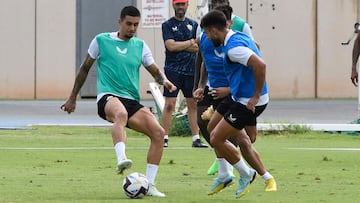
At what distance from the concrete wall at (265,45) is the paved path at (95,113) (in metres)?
1.32

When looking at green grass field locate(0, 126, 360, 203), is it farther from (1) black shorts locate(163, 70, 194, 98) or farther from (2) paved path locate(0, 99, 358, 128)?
(2) paved path locate(0, 99, 358, 128)

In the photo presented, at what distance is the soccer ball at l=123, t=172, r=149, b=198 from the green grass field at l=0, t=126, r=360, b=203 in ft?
0.35

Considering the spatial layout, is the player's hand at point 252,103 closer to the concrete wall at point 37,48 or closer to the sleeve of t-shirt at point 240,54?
the sleeve of t-shirt at point 240,54

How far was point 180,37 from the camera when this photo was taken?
17.5 meters

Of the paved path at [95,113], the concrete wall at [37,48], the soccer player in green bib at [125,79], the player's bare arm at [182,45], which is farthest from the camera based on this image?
the concrete wall at [37,48]

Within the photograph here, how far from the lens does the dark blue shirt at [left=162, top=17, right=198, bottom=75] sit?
1747 cm

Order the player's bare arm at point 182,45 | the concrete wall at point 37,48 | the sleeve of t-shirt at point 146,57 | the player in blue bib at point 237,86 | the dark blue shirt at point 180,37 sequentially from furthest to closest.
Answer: the concrete wall at point 37,48
the dark blue shirt at point 180,37
the player's bare arm at point 182,45
the sleeve of t-shirt at point 146,57
the player in blue bib at point 237,86

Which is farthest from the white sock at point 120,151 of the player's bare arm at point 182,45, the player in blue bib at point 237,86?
the player's bare arm at point 182,45

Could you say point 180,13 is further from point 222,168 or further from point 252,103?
point 252,103

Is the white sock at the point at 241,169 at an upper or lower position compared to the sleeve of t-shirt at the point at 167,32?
lower

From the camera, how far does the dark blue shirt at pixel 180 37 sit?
688 inches

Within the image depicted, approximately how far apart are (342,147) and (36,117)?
35.1ft

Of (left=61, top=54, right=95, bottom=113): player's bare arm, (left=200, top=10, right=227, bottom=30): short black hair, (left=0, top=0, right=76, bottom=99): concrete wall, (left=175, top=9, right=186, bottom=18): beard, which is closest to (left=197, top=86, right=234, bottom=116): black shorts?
(left=200, top=10, right=227, bottom=30): short black hair

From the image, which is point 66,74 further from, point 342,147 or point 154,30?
point 342,147
